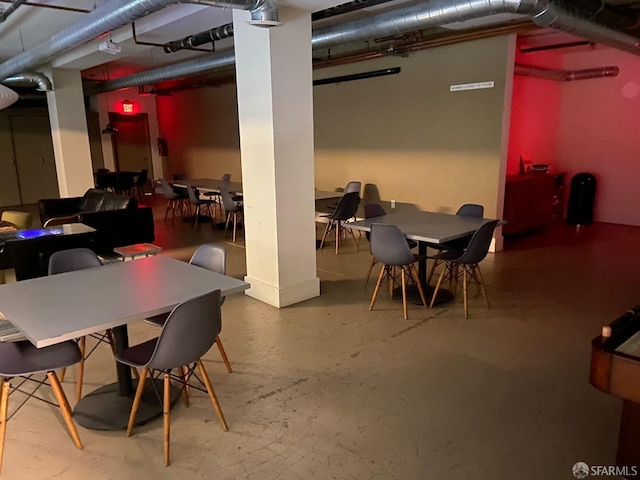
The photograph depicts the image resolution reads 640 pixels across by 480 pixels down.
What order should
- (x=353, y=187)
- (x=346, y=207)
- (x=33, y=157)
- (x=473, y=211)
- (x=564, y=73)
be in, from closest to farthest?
(x=473, y=211) < (x=346, y=207) < (x=353, y=187) < (x=564, y=73) < (x=33, y=157)

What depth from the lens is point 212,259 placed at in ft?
11.0

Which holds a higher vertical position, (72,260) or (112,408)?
(72,260)

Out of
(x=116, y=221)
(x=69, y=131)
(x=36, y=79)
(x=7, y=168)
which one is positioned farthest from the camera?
(x=7, y=168)

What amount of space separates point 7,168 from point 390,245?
38.5 ft

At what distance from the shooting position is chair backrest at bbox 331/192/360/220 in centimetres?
654

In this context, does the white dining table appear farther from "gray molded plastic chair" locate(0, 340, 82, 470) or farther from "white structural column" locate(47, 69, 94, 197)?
"white structural column" locate(47, 69, 94, 197)

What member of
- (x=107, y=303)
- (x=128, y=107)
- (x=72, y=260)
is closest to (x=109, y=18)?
(x=72, y=260)

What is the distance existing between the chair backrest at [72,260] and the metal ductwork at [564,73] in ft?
21.0

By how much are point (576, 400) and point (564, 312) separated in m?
1.57

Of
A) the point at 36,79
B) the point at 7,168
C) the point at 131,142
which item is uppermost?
the point at 36,79

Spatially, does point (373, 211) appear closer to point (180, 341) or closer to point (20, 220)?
point (180, 341)

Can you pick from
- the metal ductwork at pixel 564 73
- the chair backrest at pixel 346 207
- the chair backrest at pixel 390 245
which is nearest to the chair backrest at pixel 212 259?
the chair backrest at pixel 390 245

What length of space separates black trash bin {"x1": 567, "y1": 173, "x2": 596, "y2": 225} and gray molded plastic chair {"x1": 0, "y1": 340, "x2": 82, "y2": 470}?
324 inches

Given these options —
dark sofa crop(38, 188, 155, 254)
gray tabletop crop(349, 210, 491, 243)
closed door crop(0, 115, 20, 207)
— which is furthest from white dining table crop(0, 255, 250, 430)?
closed door crop(0, 115, 20, 207)
